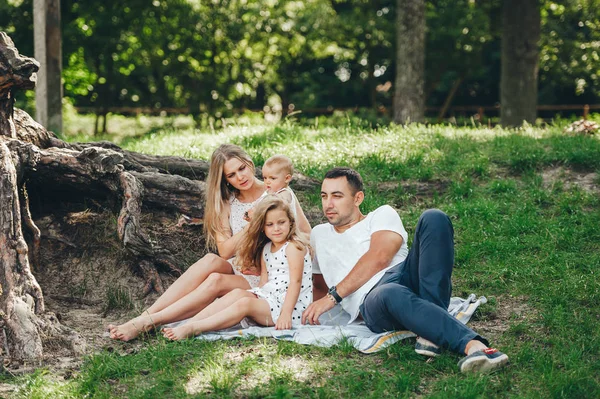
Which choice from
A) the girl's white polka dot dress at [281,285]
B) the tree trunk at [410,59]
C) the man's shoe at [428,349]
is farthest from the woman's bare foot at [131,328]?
the tree trunk at [410,59]

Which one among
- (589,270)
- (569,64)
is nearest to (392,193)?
(589,270)

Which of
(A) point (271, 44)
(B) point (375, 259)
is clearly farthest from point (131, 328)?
(A) point (271, 44)

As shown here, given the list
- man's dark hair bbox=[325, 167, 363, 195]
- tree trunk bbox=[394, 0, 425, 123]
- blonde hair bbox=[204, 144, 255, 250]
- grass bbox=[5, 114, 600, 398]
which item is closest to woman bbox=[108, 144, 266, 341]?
blonde hair bbox=[204, 144, 255, 250]

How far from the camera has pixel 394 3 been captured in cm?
2342

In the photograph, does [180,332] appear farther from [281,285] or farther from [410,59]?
[410,59]

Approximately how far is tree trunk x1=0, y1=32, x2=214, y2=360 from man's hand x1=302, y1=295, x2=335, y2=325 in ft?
5.37

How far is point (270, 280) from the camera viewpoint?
18.3 feet

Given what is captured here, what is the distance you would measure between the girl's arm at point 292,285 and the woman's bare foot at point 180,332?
64 cm

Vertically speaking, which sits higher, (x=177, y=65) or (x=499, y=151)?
(x=177, y=65)

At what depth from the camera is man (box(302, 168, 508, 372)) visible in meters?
4.50

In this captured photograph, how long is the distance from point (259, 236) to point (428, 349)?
1.73 metres

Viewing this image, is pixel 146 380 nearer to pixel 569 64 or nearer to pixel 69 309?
pixel 69 309

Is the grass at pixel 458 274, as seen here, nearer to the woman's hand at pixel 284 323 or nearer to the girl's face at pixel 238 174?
the woman's hand at pixel 284 323

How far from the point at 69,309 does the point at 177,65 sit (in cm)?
1589
